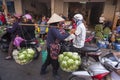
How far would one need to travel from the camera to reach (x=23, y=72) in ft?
13.7

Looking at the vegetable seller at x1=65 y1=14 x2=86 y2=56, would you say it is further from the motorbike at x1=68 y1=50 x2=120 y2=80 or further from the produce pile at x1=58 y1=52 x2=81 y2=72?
the motorbike at x1=68 y1=50 x2=120 y2=80

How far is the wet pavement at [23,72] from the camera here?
12.8ft

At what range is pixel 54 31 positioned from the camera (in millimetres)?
3223

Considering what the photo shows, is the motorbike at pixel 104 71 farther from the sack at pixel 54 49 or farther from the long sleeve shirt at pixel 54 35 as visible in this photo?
the long sleeve shirt at pixel 54 35

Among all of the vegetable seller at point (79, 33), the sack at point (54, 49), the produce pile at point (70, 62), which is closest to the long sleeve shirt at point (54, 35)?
the sack at point (54, 49)

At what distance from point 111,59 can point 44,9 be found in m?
8.46

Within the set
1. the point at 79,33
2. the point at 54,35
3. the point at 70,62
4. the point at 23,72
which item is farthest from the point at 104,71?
the point at 23,72

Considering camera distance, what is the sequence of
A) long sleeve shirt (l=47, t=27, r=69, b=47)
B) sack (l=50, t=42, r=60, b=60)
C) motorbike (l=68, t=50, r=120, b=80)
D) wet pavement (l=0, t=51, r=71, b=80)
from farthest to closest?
wet pavement (l=0, t=51, r=71, b=80)
sack (l=50, t=42, r=60, b=60)
long sleeve shirt (l=47, t=27, r=69, b=47)
motorbike (l=68, t=50, r=120, b=80)

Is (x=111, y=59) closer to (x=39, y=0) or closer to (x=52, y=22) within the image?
(x=52, y=22)

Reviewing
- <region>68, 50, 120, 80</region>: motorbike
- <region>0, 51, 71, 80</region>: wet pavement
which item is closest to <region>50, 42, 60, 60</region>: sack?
<region>68, 50, 120, 80</region>: motorbike

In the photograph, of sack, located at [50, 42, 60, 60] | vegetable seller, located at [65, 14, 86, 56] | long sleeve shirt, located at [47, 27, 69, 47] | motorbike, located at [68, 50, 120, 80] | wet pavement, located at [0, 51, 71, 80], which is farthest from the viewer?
wet pavement, located at [0, 51, 71, 80]

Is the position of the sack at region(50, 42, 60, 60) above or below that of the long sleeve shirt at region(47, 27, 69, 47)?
below

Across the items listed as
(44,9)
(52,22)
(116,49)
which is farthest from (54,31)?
(44,9)

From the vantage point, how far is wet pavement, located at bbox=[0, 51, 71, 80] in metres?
3.89
